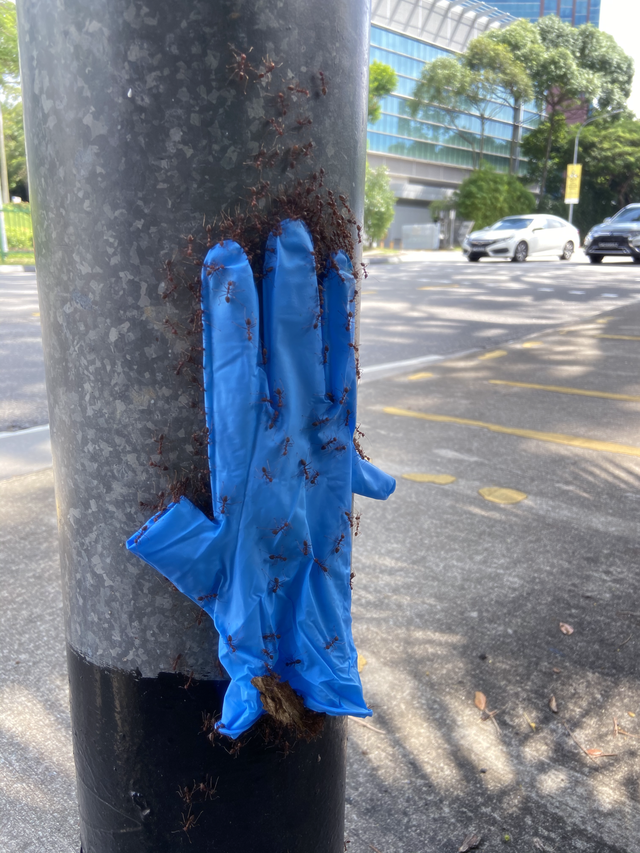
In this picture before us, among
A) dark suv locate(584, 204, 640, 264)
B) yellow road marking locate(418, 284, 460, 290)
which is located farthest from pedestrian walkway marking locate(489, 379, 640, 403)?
dark suv locate(584, 204, 640, 264)

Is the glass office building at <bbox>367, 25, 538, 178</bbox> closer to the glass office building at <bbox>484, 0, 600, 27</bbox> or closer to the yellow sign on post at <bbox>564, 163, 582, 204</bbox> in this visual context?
the yellow sign on post at <bbox>564, 163, 582, 204</bbox>

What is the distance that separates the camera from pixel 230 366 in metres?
1.19

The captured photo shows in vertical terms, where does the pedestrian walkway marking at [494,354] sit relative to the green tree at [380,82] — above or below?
below

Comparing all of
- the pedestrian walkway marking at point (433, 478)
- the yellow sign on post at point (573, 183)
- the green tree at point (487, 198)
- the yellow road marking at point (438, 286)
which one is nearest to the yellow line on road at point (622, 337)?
the yellow road marking at point (438, 286)

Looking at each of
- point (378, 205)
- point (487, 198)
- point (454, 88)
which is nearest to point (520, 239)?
point (378, 205)

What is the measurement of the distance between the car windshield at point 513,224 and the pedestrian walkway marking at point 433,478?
21652 mm

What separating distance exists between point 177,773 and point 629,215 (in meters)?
25.7

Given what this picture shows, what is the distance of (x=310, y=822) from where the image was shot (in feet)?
4.94

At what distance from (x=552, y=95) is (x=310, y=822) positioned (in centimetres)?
5627

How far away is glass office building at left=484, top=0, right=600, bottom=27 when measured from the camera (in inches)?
3770

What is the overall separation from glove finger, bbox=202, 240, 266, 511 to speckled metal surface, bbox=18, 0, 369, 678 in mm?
66

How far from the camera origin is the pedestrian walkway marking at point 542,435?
539 centimetres

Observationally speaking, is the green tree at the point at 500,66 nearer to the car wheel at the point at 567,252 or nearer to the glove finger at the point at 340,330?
the car wheel at the point at 567,252

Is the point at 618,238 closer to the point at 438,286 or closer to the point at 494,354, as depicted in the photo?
the point at 438,286
